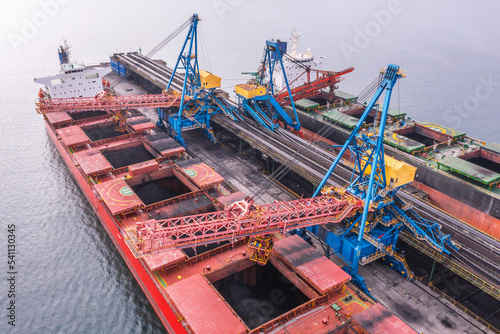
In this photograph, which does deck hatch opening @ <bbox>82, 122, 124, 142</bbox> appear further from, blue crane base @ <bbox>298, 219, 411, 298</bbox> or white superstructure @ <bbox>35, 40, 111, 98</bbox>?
blue crane base @ <bbox>298, 219, 411, 298</bbox>

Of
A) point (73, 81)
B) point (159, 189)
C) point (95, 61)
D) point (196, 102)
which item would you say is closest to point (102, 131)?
point (73, 81)

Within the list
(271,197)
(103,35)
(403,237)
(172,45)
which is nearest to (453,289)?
(403,237)

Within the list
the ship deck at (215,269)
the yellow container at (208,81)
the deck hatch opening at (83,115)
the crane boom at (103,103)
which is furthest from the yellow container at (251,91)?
the deck hatch opening at (83,115)

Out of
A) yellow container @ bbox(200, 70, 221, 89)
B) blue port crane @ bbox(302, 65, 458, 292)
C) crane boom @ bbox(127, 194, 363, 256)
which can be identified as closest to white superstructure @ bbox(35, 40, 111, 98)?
yellow container @ bbox(200, 70, 221, 89)

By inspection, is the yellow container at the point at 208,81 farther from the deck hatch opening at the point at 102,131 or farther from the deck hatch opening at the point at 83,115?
the deck hatch opening at the point at 83,115

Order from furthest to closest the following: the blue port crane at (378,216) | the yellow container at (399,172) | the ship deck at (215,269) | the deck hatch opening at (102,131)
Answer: the deck hatch opening at (102,131), the yellow container at (399,172), the blue port crane at (378,216), the ship deck at (215,269)
